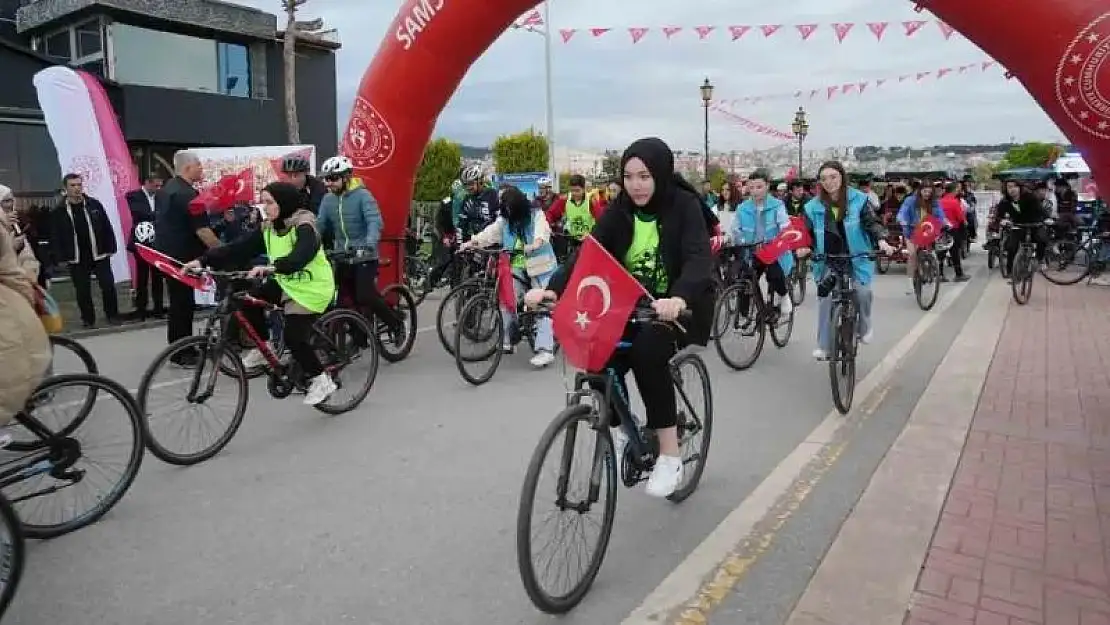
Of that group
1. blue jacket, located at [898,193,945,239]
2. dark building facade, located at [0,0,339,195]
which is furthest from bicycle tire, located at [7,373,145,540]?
dark building facade, located at [0,0,339,195]

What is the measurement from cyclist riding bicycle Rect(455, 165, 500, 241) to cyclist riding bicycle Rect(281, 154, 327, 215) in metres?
1.78

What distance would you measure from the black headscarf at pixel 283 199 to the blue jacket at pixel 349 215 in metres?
1.95

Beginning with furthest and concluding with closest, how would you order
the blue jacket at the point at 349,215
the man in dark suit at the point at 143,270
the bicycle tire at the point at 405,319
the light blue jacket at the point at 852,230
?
the man in dark suit at the point at 143,270 < the bicycle tire at the point at 405,319 < the blue jacket at the point at 349,215 < the light blue jacket at the point at 852,230

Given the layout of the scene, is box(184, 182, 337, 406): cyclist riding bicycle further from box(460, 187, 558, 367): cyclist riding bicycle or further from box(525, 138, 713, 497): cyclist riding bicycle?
box(525, 138, 713, 497): cyclist riding bicycle

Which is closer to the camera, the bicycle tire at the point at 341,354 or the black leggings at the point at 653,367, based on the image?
the black leggings at the point at 653,367

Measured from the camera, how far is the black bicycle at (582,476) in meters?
3.09

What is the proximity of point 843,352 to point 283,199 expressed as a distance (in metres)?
4.08

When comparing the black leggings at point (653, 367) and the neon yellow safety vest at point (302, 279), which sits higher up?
the neon yellow safety vest at point (302, 279)

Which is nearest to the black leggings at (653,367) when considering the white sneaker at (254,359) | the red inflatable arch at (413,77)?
the white sneaker at (254,359)

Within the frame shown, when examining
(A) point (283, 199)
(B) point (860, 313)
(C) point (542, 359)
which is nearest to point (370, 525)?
(A) point (283, 199)

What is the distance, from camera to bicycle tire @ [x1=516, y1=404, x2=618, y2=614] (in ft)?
9.98

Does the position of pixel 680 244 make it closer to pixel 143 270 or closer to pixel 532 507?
pixel 532 507

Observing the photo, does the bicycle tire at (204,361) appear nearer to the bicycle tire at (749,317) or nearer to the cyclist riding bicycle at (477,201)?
the bicycle tire at (749,317)

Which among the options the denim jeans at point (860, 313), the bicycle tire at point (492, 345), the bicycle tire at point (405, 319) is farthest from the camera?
the bicycle tire at point (405, 319)
